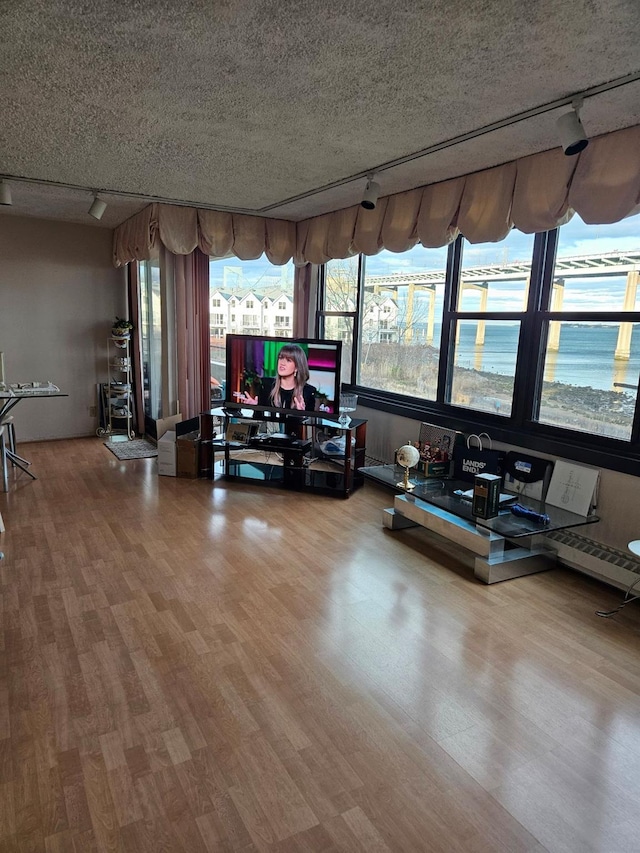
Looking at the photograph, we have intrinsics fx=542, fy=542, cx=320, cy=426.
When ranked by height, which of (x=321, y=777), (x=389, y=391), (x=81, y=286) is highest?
(x=81, y=286)

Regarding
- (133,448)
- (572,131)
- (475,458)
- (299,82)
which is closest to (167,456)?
(133,448)

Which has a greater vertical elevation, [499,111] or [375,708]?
[499,111]

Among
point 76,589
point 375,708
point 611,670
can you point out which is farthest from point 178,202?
point 611,670

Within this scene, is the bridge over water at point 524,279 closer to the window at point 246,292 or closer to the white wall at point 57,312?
the window at point 246,292

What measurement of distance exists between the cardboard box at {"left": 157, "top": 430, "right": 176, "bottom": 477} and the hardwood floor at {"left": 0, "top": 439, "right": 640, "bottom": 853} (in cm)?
138

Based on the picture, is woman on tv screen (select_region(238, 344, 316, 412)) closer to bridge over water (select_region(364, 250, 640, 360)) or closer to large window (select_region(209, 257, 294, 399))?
bridge over water (select_region(364, 250, 640, 360))

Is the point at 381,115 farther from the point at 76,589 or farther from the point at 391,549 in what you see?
the point at 76,589

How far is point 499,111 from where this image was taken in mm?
2545

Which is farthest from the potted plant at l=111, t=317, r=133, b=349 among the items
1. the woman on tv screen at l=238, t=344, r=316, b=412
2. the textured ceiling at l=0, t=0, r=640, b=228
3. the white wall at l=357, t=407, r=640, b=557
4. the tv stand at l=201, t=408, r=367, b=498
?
the white wall at l=357, t=407, r=640, b=557

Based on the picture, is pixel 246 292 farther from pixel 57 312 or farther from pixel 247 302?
pixel 57 312

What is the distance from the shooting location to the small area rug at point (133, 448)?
5.74 metres

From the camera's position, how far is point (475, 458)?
3799 millimetres

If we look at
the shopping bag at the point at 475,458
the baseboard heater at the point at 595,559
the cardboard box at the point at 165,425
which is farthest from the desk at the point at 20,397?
the baseboard heater at the point at 595,559

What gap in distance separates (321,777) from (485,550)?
5.89ft
